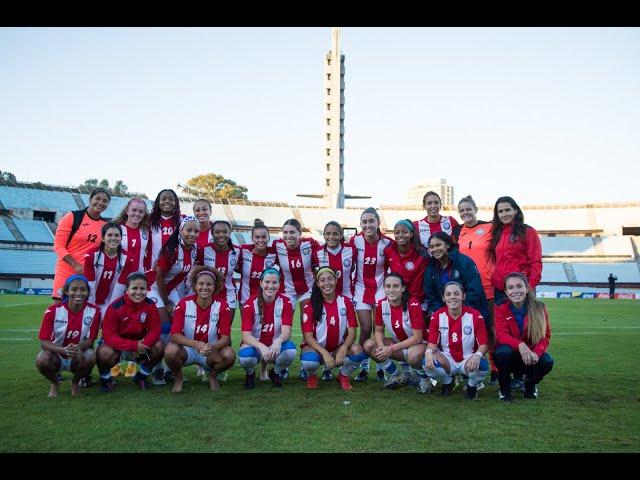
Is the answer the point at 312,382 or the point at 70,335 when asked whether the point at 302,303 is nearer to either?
the point at 312,382

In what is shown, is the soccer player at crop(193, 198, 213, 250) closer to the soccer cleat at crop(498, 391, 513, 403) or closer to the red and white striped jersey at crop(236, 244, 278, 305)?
the red and white striped jersey at crop(236, 244, 278, 305)

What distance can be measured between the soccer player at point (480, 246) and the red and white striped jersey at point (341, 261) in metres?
1.23

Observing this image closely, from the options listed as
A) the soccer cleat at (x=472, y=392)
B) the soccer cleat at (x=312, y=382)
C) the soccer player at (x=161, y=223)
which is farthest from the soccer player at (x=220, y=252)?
the soccer cleat at (x=472, y=392)

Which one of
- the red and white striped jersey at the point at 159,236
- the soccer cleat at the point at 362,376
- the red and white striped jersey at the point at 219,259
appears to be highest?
the red and white striped jersey at the point at 159,236

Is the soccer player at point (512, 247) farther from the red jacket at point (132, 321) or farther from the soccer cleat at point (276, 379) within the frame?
the red jacket at point (132, 321)

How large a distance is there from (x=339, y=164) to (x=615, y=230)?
25.4m

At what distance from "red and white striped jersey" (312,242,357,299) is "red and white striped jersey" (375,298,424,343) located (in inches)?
31.4

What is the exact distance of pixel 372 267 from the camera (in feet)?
20.0

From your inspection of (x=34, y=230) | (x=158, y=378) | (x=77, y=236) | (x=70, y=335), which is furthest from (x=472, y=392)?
(x=34, y=230)

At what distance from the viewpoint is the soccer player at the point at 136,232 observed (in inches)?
217

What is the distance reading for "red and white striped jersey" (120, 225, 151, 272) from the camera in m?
5.48

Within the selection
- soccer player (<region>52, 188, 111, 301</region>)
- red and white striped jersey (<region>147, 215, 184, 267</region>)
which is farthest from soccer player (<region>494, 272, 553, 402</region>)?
soccer player (<region>52, 188, 111, 301</region>)

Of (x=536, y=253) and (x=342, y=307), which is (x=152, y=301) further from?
(x=536, y=253)
